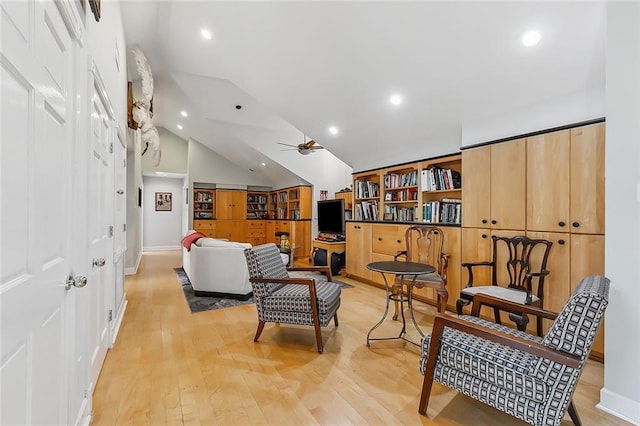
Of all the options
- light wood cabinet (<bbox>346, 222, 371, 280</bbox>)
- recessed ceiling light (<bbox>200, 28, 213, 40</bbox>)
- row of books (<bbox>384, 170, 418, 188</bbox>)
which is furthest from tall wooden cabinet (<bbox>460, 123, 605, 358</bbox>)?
recessed ceiling light (<bbox>200, 28, 213, 40</bbox>)

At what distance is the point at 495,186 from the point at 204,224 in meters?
7.77

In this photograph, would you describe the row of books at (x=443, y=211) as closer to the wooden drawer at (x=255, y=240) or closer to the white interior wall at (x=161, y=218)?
the wooden drawer at (x=255, y=240)

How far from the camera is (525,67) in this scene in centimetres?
263

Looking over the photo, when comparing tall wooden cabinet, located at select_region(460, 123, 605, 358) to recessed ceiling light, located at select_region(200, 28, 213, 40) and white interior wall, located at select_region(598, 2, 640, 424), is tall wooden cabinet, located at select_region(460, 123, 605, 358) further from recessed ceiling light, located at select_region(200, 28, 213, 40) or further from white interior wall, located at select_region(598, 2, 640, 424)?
recessed ceiling light, located at select_region(200, 28, 213, 40)

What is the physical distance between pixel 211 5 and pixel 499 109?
10.1 ft

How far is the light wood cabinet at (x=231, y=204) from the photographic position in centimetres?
920

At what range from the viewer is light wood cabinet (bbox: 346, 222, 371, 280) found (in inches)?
199

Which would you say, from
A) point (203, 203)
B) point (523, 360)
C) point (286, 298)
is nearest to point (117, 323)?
point (286, 298)

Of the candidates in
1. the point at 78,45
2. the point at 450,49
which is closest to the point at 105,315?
the point at 78,45

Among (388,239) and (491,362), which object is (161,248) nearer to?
(388,239)

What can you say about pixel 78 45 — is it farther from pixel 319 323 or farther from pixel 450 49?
pixel 450 49

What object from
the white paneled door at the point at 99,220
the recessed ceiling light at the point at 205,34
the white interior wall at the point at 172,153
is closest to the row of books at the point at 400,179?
the recessed ceiling light at the point at 205,34

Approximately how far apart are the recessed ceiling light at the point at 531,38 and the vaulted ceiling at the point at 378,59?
39mm

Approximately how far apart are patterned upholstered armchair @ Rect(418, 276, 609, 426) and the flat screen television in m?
4.50
